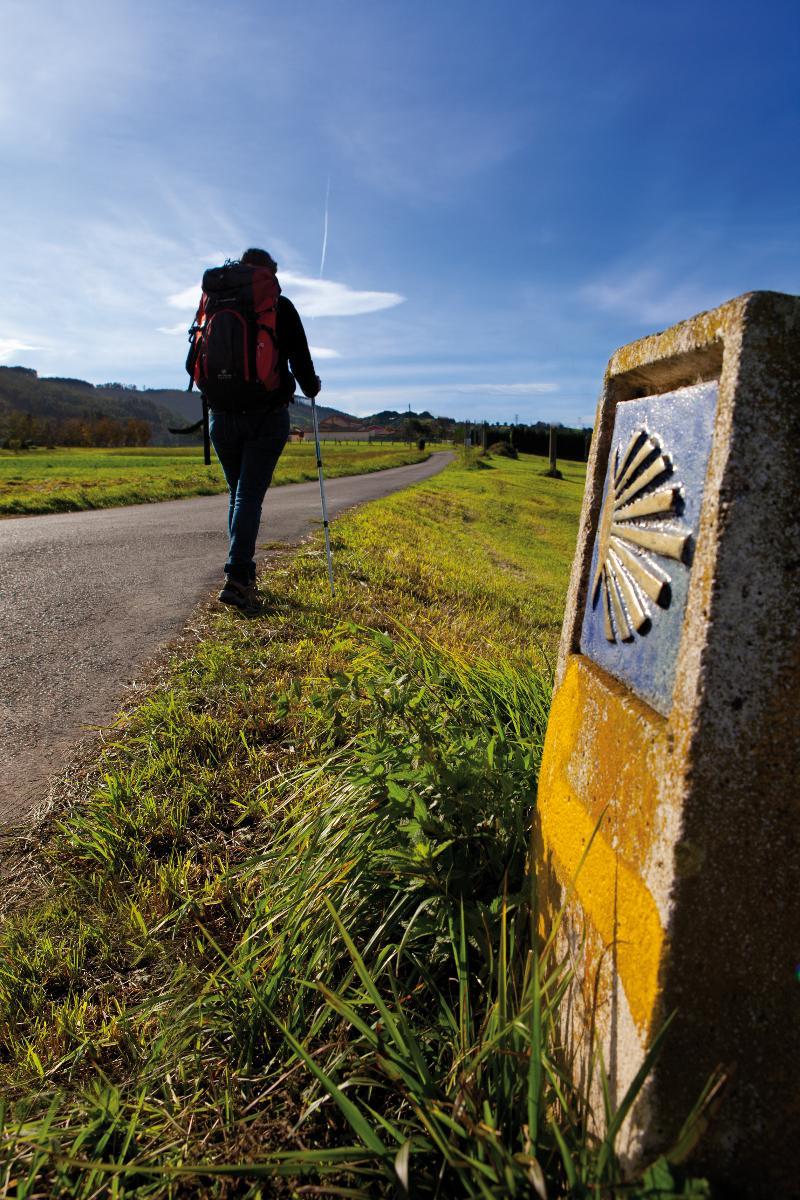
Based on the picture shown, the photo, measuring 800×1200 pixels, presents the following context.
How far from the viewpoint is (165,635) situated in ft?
14.1

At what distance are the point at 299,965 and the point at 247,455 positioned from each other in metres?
3.63

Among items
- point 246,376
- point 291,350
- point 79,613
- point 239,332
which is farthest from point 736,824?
point 79,613

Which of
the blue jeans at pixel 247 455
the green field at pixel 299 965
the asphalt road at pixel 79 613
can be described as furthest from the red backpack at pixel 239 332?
the green field at pixel 299 965

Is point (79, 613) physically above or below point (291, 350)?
below

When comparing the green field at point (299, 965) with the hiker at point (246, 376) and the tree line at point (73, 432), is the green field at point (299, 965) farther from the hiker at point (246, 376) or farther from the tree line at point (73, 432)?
the tree line at point (73, 432)

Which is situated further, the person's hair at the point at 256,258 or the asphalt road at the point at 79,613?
the person's hair at the point at 256,258

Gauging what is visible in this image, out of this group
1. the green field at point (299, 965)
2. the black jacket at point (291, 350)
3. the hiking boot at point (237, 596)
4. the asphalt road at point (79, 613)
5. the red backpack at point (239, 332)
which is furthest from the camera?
the hiking boot at point (237, 596)

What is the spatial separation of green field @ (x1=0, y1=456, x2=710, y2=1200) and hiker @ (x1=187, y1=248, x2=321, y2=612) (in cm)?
182

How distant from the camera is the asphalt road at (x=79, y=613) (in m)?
3.00

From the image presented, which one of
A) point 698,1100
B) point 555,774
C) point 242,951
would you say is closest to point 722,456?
point 555,774

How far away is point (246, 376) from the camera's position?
428 cm

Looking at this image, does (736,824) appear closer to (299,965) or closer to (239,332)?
(299,965)

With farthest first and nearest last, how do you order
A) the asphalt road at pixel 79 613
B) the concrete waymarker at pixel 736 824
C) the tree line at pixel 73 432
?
the tree line at pixel 73 432 < the asphalt road at pixel 79 613 < the concrete waymarker at pixel 736 824

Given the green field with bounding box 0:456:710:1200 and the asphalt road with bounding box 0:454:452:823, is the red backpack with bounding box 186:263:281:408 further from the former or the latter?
the green field with bounding box 0:456:710:1200
